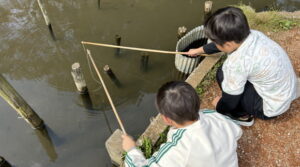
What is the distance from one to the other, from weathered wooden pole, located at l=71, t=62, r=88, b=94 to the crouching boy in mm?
3136

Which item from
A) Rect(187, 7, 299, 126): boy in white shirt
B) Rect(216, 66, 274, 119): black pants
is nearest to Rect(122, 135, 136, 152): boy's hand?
Rect(187, 7, 299, 126): boy in white shirt

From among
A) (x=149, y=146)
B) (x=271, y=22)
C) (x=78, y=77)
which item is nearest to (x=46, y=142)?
(x=78, y=77)

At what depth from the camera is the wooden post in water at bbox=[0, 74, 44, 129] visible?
4.23m

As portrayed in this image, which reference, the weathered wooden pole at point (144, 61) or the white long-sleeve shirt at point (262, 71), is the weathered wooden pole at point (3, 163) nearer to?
the weathered wooden pole at point (144, 61)

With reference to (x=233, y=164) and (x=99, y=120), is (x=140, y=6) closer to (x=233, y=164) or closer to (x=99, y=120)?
(x=99, y=120)

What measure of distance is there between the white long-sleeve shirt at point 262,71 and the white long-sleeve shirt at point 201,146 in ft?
2.03

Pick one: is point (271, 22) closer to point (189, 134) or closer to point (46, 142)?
point (189, 134)

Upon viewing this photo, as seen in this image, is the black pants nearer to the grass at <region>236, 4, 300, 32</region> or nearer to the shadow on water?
the grass at <region>236, 4, 300, 32</region>

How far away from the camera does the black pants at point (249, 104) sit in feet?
11.1

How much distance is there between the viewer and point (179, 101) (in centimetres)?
226

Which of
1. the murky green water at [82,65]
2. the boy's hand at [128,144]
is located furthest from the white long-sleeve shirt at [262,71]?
the murky green water at [82,65]

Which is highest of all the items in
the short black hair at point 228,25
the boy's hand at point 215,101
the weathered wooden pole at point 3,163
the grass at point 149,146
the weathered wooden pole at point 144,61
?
the short black hair at point 228,25

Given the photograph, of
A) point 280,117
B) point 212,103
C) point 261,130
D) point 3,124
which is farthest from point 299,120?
point 3,124

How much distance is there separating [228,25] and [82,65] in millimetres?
5187
